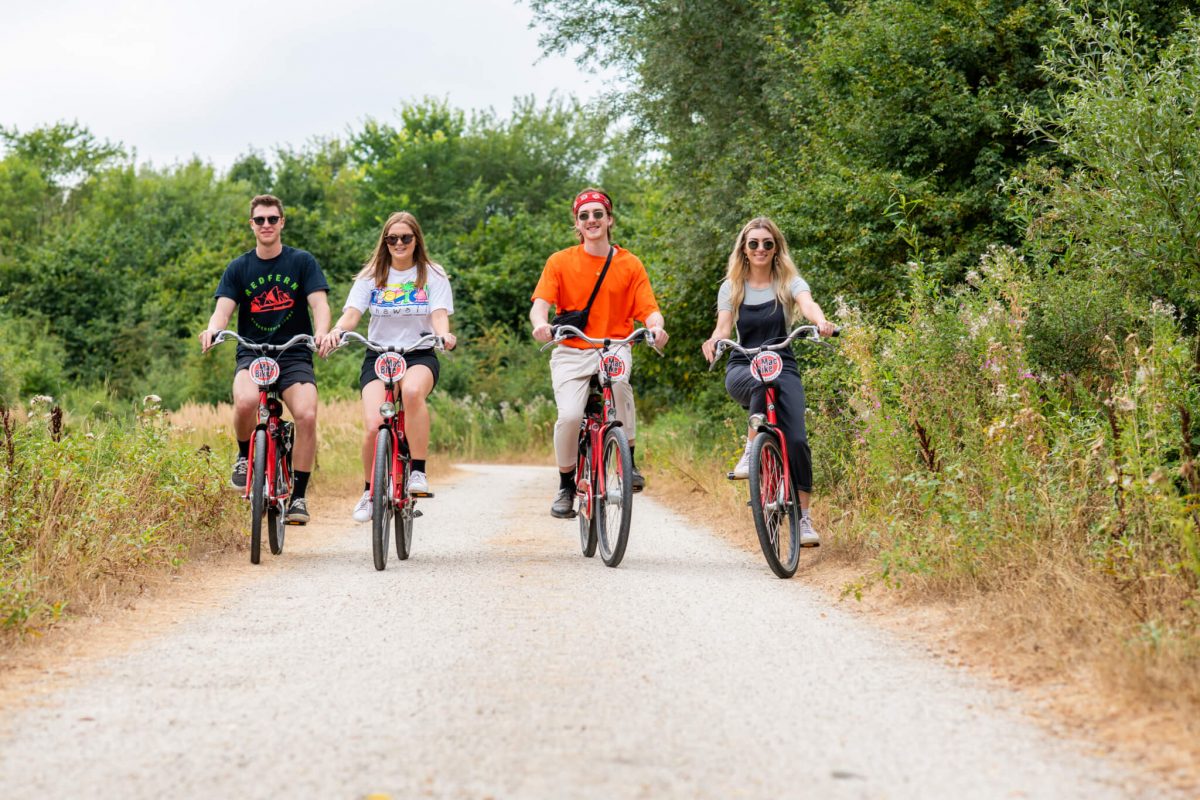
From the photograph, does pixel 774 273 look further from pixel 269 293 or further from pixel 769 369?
pixel 269 293

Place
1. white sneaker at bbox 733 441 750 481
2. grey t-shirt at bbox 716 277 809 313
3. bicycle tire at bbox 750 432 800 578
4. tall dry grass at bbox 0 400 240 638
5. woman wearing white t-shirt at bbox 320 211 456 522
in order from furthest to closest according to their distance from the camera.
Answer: woman wearing white t-shirt at bbox 320 211 456 522 < grey t-shirt at bbox 716 277 809 313 < white sneaker at bbox 733 441 750 481 < bicycle tire at bbox 750 432 800 578 < tall dry grass at bbox 0 400 240 638

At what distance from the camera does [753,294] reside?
8133 millimetres

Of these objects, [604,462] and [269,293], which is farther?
[269,293]

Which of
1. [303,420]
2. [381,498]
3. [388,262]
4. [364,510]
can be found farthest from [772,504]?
[303,420]

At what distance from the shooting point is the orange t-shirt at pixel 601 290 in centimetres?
841

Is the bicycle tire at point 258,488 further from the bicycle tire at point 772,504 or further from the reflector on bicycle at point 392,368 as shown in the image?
the bicycle tire at point 772,504

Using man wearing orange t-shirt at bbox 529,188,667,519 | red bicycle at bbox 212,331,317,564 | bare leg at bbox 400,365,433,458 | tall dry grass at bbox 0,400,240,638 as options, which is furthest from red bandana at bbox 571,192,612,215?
tall dry grass at bbox 0,400,240,638

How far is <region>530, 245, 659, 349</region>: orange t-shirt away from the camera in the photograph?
8406mm

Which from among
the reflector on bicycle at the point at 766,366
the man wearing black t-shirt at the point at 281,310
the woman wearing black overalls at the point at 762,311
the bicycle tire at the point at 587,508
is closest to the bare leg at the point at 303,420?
the man wearing black t-shirt at the point at 281,310

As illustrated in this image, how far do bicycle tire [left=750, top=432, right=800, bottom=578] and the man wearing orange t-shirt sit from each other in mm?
999

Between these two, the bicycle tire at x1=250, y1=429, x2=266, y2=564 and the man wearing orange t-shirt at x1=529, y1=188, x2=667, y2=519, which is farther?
the man wearing orange t-shirt at x1=529, y1=188, x2=667, y2=519

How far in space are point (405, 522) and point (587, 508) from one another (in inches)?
45.5

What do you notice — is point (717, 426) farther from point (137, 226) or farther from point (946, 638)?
point (137, 226)

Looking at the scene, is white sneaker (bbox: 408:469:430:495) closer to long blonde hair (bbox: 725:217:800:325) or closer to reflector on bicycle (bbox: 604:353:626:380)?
reflector on bicycle (bbox: 604:353:626:380)
